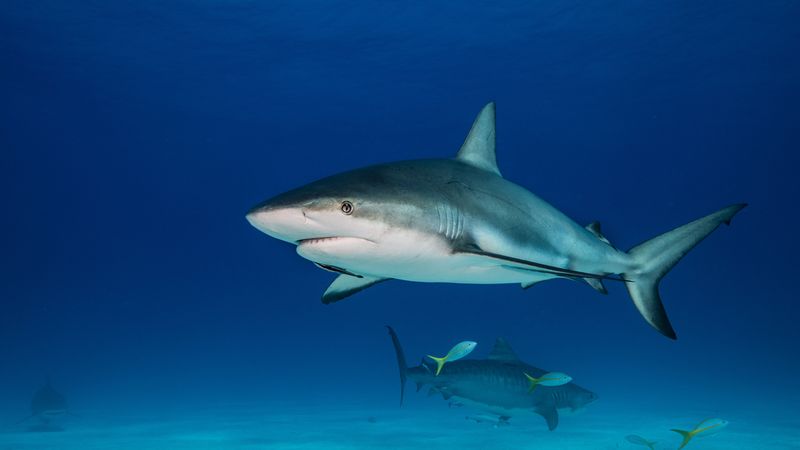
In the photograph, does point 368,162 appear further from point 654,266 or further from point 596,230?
point 654,266

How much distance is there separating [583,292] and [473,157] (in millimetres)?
56478

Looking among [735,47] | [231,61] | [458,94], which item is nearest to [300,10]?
[231,61]

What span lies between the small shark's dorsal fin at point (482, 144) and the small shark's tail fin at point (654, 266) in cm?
139

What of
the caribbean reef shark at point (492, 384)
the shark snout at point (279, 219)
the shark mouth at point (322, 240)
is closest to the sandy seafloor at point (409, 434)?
the caribbean reef shark at point (492, 384)

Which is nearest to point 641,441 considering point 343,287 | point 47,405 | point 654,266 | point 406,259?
point 654,266

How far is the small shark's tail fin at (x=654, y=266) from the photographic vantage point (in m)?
4.26

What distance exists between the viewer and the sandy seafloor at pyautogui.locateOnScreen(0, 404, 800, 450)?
11.3 meters

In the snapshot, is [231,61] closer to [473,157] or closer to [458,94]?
[458,94]

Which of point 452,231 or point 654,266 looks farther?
point 654,266

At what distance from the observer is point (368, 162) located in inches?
2180

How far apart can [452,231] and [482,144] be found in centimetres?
142

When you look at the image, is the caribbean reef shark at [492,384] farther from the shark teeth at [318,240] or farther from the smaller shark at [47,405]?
the smaller shark at [47,405]

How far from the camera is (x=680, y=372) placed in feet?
126

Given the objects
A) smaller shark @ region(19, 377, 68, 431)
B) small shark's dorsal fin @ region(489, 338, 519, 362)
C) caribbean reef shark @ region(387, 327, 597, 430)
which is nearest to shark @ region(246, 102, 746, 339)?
caribbean reef shark @ region(387, 327, 597, 430)
